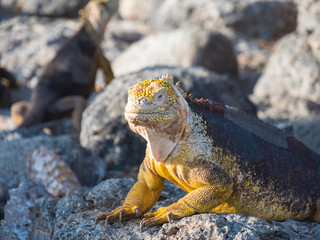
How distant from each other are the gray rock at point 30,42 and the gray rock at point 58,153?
5630 millimetres

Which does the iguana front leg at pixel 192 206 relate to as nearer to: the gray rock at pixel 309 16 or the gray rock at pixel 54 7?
the gray rock at pixel 309 16

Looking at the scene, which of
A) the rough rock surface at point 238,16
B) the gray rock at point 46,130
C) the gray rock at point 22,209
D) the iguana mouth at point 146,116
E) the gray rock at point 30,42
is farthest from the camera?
the rough rock surface at point 238,16

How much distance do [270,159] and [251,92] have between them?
7.30m

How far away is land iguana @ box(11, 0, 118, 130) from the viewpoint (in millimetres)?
9328

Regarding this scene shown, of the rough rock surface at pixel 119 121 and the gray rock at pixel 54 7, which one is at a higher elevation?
the gray rock at pixel 54 7

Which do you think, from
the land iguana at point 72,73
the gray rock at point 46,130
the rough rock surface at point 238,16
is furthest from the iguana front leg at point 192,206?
the rough rock surface at point 238,16

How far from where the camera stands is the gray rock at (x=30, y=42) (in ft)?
38.0

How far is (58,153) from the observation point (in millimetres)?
5887

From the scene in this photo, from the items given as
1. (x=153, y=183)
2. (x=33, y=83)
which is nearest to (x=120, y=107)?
(x=153, y=183)

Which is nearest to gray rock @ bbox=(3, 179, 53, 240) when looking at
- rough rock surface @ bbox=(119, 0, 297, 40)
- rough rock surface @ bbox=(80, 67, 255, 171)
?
rough rock surface @ bbox=(80, 67, 255, 171)

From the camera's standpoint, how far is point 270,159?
3018 mm

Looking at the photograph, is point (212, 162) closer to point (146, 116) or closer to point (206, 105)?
point (206, 105)

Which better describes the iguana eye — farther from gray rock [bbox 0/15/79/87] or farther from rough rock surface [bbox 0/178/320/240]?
gray rock [bbox 0/15/79/87]

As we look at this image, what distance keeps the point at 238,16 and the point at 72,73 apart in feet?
18.4
